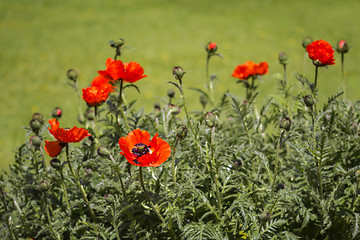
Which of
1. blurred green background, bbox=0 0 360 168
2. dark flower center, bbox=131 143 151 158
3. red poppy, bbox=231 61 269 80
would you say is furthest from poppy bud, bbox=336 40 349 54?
blurred green background, bbox=0 0 360 168

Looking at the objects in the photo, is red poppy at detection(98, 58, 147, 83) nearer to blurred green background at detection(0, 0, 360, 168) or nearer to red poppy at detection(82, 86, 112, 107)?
red poppy at detection(82, 86, 112, 107)

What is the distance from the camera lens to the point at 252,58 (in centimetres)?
699

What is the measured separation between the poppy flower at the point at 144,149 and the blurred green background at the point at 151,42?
10.1ft

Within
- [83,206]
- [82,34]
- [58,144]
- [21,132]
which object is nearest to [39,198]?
[83,206]

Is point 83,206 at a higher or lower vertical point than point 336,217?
higher

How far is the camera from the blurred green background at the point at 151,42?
18.7 ft

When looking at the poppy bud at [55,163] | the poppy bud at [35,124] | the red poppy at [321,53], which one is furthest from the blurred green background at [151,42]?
the red poppy at [321,53]

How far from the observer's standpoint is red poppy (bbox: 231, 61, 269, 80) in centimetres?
231

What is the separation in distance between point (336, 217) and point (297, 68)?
16.7 ft

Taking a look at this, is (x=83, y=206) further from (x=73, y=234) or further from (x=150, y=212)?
(x=150, y=212)

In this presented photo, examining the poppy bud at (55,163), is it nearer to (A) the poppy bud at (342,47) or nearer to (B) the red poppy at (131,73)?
(B) the red poppy at (131,73)

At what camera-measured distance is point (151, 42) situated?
7.91 m

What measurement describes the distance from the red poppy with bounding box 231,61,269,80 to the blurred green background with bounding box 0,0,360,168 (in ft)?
7.76

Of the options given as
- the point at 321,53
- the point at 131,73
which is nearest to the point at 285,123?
the point at 321,53
